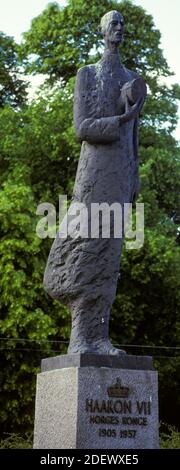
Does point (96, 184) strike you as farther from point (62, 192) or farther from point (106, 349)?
point (62, 192)

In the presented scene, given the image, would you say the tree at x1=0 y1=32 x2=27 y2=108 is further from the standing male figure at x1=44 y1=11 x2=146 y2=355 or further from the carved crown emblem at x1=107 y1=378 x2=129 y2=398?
the carved crown emblem at x1=107 y1=378 x2=129 y2=398

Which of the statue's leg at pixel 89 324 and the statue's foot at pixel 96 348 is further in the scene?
the statue's leg at pixel 89 324

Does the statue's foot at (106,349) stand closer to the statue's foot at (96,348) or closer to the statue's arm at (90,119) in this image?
the statue's foot at (96,348)

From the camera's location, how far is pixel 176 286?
21031mm

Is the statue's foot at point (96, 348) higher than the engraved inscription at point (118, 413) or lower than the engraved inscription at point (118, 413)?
higher

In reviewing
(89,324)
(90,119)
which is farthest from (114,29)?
(89,324)

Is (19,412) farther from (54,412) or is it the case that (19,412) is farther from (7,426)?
(54,412)

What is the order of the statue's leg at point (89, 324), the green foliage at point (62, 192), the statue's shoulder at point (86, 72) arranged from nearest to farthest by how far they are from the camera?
the statue's leg at point (89, 324) → the statue's shoulder at point (86, 72) → the green foliage at point (62, 192)

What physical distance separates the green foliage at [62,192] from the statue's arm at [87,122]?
10.1m

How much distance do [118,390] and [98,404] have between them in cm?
26

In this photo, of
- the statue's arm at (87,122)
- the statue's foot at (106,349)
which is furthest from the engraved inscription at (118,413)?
the statue's arm at (87,122)

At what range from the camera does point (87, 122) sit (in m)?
8.13

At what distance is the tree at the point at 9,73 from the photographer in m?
25.5

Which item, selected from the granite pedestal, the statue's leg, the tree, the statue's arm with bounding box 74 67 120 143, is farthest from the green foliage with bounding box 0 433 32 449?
the tree
